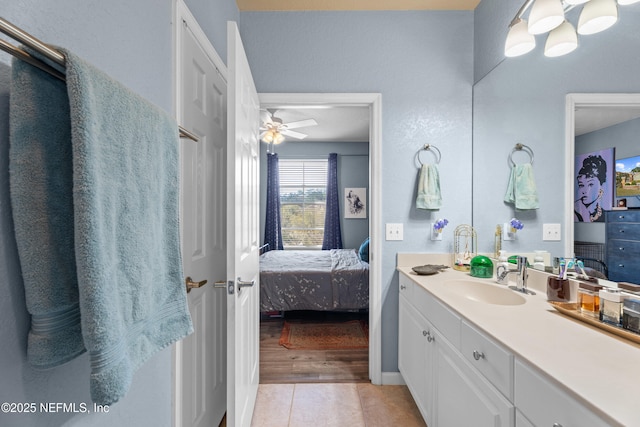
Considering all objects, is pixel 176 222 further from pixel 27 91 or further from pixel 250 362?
pixel 250 362

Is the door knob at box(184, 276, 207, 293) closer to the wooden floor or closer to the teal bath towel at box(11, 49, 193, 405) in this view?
the teal bath towel at box(11, 49, 193, 405)

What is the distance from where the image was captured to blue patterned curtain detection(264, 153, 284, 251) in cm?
519

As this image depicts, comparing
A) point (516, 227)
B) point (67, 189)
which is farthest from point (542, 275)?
point (67, 189)

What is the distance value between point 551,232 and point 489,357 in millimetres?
831

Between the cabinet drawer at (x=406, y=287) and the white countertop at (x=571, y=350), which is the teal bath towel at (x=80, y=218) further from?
the cabinet drawer at (x=406, y=287)

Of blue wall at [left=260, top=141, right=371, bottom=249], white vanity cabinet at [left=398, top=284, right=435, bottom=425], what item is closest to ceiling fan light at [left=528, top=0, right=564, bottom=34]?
white vanity cabinet at [left=398, top=284, right=435, bottom=425]

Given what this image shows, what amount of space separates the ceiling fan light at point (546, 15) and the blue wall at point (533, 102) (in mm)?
88

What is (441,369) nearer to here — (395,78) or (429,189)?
(429,189)

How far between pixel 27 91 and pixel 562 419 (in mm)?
1275

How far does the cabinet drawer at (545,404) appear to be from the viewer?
0.62 m

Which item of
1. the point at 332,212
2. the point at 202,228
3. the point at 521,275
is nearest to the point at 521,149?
the point at 521,275

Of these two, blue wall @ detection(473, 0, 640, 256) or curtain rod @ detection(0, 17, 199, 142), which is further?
blue wall @ detection(473, 0, 640, 256)

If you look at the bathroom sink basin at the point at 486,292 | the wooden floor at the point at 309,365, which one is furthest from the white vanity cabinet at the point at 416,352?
the wooden floor at the point at 309,365

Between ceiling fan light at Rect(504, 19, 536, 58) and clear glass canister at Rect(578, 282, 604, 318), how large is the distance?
4.04 feet
